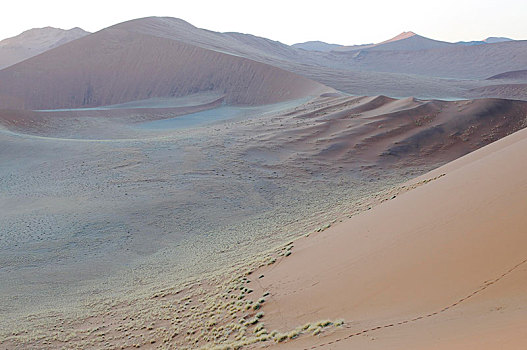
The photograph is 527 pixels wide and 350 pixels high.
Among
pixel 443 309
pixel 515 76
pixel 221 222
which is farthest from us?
pixel 515 76

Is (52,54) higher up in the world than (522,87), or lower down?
higher up

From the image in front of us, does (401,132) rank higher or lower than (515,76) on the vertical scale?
lower

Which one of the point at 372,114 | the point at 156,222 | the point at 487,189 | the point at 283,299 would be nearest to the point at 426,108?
the point at 372,114

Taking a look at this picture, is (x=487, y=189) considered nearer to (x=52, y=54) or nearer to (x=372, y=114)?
(x=372, y=114)

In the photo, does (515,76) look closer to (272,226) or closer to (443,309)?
(272,226)

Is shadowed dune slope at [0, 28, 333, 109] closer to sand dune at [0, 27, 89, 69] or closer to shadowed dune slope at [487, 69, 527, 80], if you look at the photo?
shadowed dune slope at [487, 69, 527, 80]

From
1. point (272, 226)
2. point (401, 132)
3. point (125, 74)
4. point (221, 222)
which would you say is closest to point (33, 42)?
point (125, 74)

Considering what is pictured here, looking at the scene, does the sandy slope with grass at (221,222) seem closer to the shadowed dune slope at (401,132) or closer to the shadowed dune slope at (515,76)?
the shadowed dune slope at (401,132)
